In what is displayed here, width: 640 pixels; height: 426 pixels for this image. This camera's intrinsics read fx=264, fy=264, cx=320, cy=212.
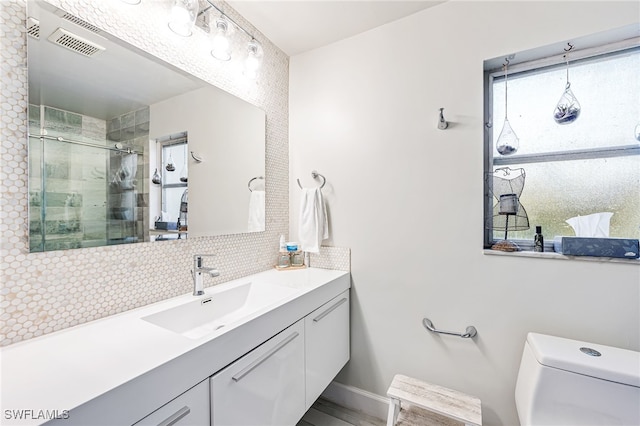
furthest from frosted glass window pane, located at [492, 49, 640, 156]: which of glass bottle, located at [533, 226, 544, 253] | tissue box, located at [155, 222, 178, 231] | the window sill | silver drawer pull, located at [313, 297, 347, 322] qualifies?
tissue box, located at [155, 222, 178, 231]

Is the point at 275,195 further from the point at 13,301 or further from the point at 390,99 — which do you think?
the point at 13,301

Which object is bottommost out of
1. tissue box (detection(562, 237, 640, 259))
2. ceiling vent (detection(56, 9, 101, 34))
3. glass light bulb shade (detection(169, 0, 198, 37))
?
tissue box (detection(562, 237, 640, 259))

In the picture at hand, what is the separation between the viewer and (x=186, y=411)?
2.51 ft

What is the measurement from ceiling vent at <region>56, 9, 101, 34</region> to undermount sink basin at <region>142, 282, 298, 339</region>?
108 centimetres

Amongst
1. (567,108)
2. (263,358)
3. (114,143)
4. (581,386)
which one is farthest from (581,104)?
(114,143)

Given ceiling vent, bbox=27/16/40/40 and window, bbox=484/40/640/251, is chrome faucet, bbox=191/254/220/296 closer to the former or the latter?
ceiling vent, bbox=27/16/40/40

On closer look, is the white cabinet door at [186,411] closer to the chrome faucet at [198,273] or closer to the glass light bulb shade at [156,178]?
the chrome faucet at [198,273]

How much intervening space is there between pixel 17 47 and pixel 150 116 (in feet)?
1.31

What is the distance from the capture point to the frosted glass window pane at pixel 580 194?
4.03 feet

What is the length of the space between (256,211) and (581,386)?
1.71 meters

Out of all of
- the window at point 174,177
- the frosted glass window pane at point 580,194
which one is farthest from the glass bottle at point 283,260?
the frosted glass window pane at point 580,194

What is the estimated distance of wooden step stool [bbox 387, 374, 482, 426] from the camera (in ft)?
4.15

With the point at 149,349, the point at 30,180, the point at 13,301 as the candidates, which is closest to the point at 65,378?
the point at 149,349

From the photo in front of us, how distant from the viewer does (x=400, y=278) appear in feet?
5.27
